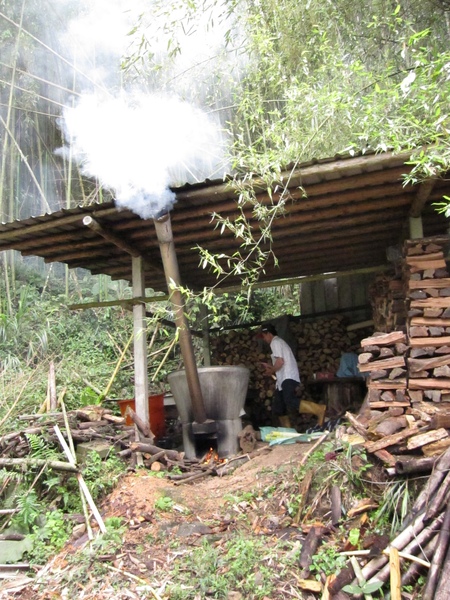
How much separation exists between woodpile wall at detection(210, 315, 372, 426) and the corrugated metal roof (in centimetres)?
139

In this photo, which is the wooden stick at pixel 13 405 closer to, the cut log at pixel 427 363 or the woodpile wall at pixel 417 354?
the woodpile wall at pixel 417 354

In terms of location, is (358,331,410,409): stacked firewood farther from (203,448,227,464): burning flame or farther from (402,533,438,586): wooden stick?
(203,448,227,464): burning flame

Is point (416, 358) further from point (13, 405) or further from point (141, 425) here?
point (13, 405)

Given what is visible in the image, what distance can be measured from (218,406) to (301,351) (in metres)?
2.97

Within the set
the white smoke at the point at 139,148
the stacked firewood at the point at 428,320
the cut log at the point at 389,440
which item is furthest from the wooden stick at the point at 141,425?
the stacked firewood at the point at 428,320

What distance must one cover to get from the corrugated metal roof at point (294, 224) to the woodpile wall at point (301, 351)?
4.55 ft

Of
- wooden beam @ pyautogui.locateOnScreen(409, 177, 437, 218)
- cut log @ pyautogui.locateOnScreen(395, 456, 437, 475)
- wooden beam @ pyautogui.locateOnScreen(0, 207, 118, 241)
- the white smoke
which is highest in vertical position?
the white smoke

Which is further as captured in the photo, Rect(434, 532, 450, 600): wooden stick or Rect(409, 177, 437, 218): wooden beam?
Rect(409, 177, 437, 218): wooden beam

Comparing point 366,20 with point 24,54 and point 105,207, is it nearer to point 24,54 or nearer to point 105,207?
point 105,207

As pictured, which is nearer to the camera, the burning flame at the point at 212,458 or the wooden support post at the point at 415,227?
the wooden support post at the point at 415,227

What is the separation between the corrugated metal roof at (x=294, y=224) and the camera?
5129mm

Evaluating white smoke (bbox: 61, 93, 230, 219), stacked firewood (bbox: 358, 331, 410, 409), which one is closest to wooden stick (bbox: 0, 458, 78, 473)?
white smoke (bbox: 61, 93, 230, 219)

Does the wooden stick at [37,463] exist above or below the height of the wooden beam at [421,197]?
below

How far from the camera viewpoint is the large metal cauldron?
21.0ft
